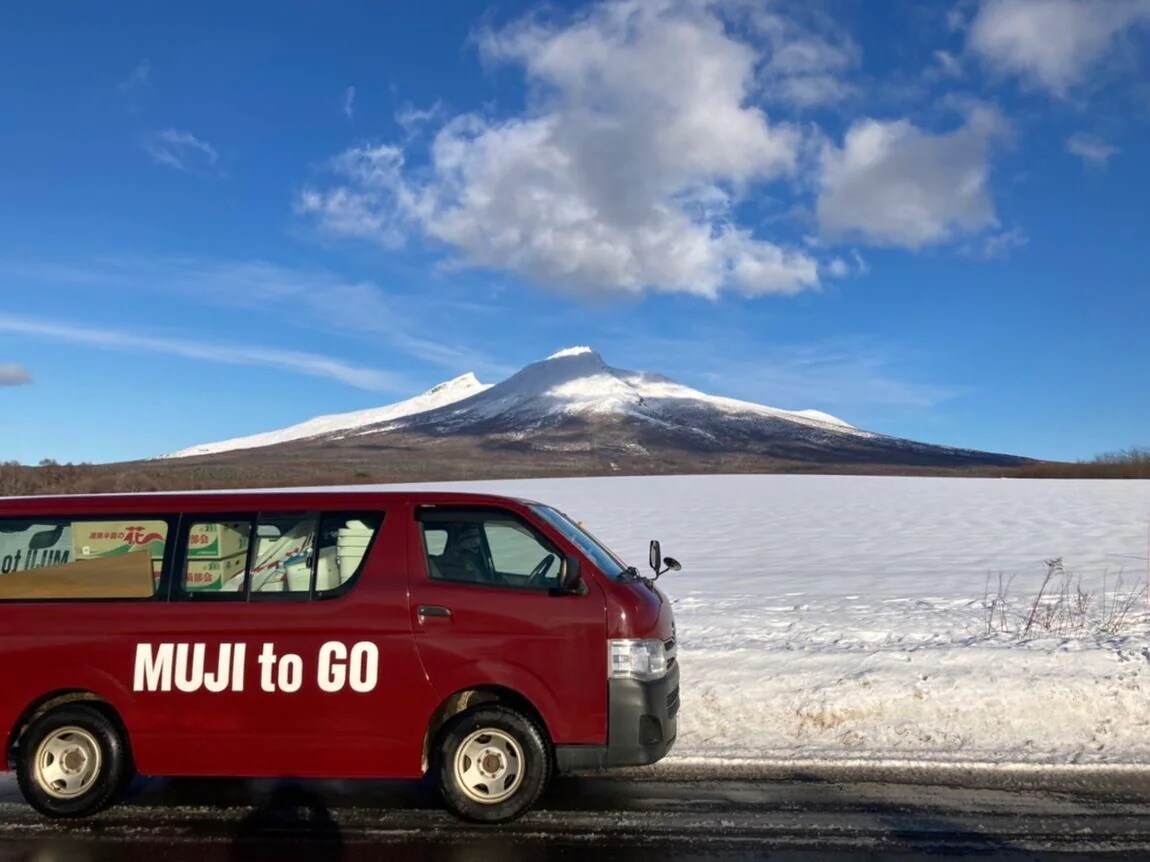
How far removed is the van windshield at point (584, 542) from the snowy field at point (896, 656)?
5.20 feet

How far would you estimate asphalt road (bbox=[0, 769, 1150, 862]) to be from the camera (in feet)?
16.8

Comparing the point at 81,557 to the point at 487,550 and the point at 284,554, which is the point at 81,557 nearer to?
the point at 284,554

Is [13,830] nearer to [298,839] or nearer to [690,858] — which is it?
[298,839]

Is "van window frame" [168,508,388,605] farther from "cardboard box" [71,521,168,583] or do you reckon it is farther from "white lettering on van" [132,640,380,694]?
"white lettering on van" [132,640,380,694]

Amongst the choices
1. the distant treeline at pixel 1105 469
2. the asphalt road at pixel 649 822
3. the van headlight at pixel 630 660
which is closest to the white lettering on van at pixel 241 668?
the asphalt road at pixel 649 822

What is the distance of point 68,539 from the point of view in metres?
6.04

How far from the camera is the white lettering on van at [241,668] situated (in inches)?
221

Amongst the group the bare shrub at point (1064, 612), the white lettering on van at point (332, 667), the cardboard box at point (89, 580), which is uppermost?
the cardboard box at point (89, 580)

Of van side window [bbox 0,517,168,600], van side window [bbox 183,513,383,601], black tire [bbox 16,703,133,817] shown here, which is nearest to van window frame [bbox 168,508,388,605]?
van side window [bbox 183,513,383,601]

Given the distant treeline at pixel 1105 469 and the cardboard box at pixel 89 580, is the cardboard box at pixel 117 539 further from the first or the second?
the distant treeline at pixel 1105 469

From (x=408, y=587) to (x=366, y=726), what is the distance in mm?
831

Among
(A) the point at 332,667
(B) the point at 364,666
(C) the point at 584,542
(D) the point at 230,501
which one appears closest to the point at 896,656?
(C) the point at 584,542

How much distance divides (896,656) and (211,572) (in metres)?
5.83

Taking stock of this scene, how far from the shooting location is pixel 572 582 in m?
5.64
